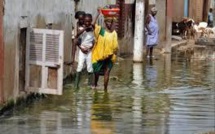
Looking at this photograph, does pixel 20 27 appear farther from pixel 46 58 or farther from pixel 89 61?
pixel 89 61

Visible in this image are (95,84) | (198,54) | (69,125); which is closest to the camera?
(69,125)

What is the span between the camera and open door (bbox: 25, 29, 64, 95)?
12.3 m

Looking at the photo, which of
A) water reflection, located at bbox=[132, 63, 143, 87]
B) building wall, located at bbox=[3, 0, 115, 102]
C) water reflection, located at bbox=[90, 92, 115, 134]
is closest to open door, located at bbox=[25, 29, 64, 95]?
building wall, located at bbox=[3, 0, 115, 102]

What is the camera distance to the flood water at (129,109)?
1025 cm

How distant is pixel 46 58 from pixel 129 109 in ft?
5.70

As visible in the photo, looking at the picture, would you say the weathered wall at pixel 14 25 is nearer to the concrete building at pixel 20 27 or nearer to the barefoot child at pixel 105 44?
the concrete building at pixel 20 27

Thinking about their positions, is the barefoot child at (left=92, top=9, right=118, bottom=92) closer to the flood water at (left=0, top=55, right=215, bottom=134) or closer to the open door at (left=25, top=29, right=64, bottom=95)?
Result: the flood water at (left=0, top=55, right=215, bottom=134)

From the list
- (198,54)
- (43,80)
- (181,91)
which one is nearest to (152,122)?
(43,80)

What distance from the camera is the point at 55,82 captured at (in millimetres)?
12383

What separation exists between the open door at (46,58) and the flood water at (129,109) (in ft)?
1.19

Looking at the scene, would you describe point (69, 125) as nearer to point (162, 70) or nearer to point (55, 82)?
point (55, 82)

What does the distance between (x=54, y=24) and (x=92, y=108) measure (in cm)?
342

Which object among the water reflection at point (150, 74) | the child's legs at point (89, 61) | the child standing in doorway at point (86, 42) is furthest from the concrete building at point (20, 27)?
the water reflection at point (150, 74)

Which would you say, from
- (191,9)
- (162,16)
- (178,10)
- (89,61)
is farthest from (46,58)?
(191,9)
